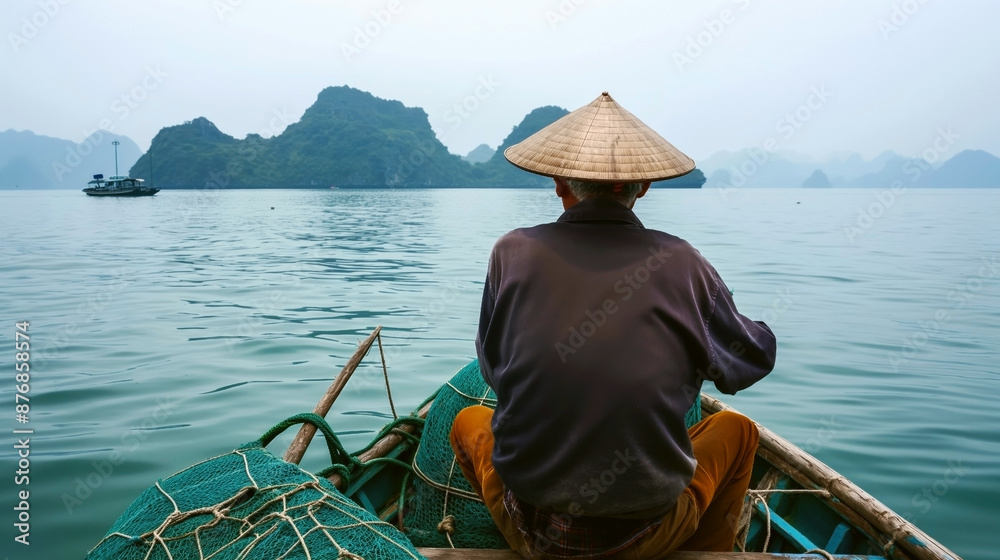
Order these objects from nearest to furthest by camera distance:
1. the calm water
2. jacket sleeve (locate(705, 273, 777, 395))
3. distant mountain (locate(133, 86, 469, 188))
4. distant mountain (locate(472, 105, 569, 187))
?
jacket sleeve (locate(705, 273, 777, 395)) < the calm water < distant mountain (locate(133, 86, 469, 188)) < distant mountain (locate(472, 105, 569, 187))

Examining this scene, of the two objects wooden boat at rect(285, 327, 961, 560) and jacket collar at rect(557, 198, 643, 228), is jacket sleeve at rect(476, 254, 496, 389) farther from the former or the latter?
wooden boat at rect(285, 327, 961, 560)

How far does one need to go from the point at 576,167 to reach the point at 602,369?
1.93 feet

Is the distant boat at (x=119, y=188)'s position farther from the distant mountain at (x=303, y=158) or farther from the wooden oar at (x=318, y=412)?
the wooden oar at (x=318, y=412)

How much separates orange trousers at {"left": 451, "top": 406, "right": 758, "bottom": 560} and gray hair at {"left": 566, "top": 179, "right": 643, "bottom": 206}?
78 cm

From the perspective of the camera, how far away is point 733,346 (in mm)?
1922

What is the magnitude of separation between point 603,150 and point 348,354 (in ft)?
20.4

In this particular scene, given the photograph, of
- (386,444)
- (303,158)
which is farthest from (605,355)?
(303,158)

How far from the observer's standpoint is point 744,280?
13438 millimetres

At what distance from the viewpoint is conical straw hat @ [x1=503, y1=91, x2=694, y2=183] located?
6.22 ft

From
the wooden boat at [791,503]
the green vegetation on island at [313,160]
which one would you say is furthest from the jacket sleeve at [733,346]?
the green vegetation on island at [313,160]

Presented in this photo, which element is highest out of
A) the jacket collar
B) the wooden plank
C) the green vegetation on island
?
the green vegetation on island

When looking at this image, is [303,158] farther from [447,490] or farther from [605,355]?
[605,355]

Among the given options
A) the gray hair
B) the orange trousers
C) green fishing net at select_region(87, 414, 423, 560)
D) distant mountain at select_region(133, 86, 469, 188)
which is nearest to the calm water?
green fishing net at select_region(87, 414, 423, 560)

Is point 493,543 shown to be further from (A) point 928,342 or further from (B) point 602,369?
(A) point 928,342
